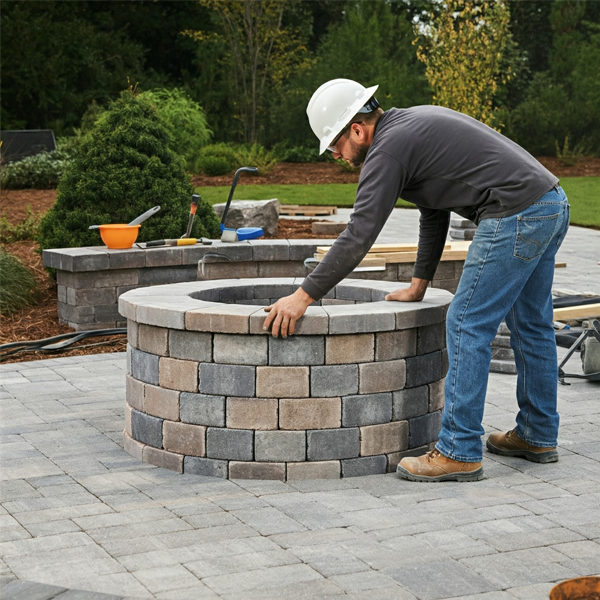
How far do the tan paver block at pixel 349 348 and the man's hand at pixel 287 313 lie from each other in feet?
0.72

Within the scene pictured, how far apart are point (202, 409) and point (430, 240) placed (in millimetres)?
1396

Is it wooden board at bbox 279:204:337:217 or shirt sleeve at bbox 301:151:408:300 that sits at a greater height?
shirt sleeve at bbox 301:151:408:300

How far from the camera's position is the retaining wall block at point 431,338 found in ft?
14.7

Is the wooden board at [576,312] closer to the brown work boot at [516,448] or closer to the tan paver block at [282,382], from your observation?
the brown work boot at [516,448]

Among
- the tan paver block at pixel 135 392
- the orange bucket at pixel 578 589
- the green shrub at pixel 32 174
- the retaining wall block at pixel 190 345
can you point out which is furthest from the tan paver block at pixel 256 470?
the green shrub at pixel 32 174

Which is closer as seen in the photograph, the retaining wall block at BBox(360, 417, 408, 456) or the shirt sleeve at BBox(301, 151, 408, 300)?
the shirt sleeve at BBox(301, 151, 408, 300)

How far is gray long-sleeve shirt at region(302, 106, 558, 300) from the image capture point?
408 centimetres

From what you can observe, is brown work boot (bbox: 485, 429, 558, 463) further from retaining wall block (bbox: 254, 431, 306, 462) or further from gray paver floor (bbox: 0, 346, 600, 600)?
retaining wall block (bbox: 254, 431, 306, 462)

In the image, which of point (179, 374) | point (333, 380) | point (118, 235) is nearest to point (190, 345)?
point (179, 374)

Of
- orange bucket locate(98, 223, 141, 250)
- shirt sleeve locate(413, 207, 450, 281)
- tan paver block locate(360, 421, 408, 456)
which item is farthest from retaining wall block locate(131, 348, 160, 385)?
orange bucket locate(98, 223, 141, 250)

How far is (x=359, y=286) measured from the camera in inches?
210

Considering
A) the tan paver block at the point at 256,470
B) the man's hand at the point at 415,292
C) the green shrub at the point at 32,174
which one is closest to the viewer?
the tan paver block at the point at 256,470

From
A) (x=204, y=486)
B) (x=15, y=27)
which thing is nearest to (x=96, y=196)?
(x=204, y=486)

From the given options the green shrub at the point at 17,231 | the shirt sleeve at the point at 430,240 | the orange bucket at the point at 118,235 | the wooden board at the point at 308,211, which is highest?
the shirt sleeve at the point at 430,240
